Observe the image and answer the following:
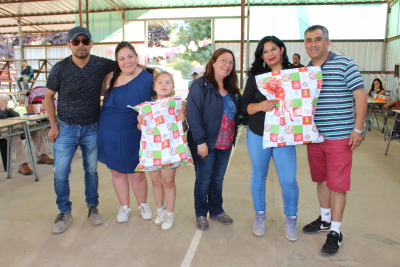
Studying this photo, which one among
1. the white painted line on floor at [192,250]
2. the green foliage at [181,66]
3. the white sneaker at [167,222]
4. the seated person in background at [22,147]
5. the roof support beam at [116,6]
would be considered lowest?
the white painted line on floor at [192,250]

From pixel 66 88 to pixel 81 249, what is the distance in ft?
4.37

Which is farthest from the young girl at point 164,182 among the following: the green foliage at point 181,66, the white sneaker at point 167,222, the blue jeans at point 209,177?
the green foliage at point 181,66

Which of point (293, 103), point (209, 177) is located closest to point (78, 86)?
point (209, 177)

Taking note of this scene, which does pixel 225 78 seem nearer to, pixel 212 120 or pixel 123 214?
pixel 212 120

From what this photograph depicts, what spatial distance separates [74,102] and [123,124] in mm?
472

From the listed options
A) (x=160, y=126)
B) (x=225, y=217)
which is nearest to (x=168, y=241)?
(x=225, y=217)

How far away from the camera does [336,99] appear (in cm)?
224

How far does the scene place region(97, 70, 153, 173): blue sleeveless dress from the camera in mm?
2592

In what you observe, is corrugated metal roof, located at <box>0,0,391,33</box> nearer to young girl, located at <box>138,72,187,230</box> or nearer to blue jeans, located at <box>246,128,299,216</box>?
young girl, located at <box>138,72,187,230</box>

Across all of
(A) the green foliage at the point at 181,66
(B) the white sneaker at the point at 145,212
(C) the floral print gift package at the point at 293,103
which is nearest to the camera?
(C) the floral print gift package at the point at 293,103

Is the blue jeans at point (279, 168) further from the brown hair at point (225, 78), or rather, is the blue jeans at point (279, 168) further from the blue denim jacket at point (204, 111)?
the brown hair at point (225, 78)

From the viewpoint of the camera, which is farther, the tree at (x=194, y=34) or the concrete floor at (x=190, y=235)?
the tree at (x=194, y=34)

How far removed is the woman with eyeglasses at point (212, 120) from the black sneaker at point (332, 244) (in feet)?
3.20

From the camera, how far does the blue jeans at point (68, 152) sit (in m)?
2.68
